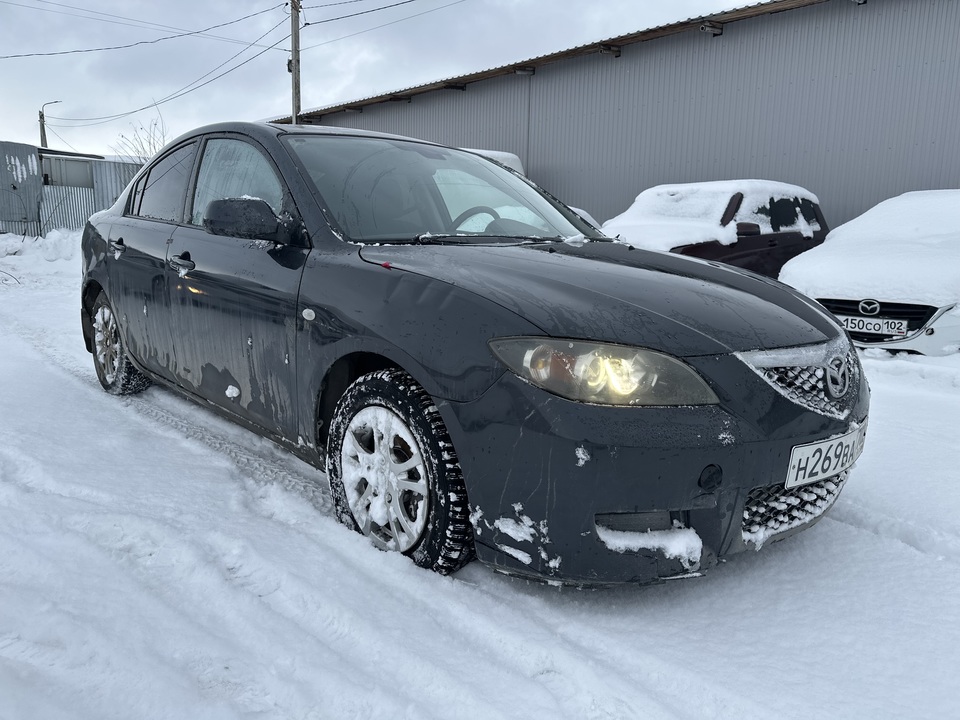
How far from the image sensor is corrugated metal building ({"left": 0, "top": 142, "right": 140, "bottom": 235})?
18.3m

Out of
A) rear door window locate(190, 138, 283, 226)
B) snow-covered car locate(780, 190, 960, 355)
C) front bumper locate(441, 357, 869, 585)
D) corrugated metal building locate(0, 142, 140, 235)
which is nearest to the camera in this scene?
front bumper locate(441, 357, 869, 585)

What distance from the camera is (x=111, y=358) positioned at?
14.8 feet

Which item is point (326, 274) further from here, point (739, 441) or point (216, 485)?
point (739, 441)

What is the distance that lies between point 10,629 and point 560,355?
1.57 meters

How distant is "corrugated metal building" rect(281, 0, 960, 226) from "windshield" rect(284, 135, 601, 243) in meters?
9.95

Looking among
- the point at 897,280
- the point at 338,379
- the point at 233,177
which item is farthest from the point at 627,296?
the point at 897,280

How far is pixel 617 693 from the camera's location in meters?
1.82

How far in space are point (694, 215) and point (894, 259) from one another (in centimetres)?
277

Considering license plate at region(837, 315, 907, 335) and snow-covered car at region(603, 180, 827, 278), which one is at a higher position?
snow-covered car at region(603, 180, 827, 278)

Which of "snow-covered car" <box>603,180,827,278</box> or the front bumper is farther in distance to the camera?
"snow-covered car" <box>603,180,827,278</box>

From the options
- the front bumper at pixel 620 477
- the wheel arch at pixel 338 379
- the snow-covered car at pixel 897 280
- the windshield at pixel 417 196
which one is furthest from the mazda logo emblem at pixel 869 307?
the wheel arch at pixel 338 379

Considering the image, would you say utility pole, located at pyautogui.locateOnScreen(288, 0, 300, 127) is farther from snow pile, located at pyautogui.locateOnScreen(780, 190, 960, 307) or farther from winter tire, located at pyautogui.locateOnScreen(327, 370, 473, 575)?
winter tire, located at pyautogui.locateOnScreen(327, 370, 473, 575)

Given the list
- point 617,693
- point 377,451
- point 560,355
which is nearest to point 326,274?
point 377,451

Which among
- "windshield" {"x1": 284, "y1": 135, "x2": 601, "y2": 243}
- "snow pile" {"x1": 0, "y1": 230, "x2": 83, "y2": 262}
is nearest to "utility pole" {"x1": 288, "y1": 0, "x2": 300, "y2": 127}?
"snow pile" {"x1": 0, "y1": 230, "x2": 83, "y2": 262}
